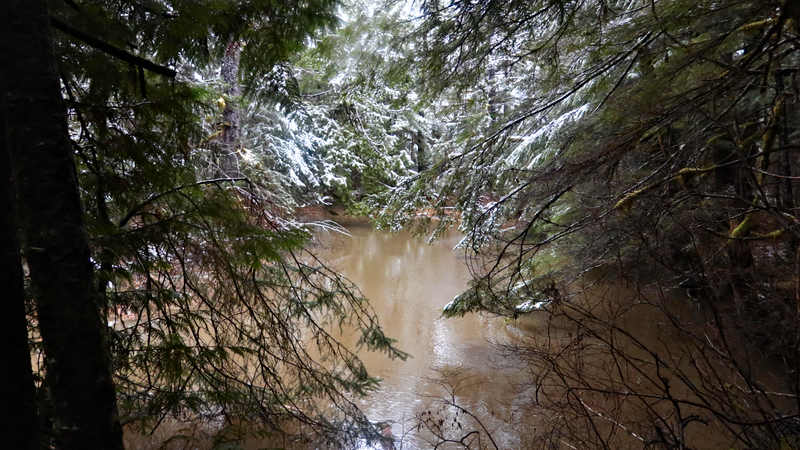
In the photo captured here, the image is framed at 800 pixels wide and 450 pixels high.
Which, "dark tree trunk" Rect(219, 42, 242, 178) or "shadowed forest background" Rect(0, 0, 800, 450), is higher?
"dark tree trunk" Rect(219, 42, 242, 178)

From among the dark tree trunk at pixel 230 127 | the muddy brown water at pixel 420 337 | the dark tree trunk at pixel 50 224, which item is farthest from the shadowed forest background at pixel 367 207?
the dark tree trunk at pixel 230 127

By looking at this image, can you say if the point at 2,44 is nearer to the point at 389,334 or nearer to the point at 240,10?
the point at 240,10

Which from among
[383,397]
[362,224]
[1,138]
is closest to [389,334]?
[383,397]

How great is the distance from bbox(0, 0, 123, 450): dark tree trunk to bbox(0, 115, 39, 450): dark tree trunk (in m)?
0.07

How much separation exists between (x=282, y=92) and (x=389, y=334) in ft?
17.6

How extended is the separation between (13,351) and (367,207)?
16.9 feet

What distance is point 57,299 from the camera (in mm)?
1780

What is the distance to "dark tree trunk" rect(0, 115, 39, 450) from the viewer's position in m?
1.74

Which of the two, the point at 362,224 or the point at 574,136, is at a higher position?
the point at 362,224

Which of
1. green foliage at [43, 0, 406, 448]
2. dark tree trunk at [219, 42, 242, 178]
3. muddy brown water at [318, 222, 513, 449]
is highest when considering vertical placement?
dark tree trunk at [219, 42, 242, 178]

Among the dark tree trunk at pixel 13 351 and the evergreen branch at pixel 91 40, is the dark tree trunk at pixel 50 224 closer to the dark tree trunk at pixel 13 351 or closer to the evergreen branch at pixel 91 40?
the dark tree trunk at pixel 13 351

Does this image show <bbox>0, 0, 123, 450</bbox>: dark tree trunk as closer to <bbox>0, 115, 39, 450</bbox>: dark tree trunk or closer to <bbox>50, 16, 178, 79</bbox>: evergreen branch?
<bbox>0, 115, 39, 450</bbox>: dark tree trunk

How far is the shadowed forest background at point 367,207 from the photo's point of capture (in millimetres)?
1813

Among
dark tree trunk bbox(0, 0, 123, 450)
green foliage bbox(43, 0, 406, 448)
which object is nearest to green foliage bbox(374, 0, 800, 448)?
green foliage bbox(43, 0, 406, 448)
